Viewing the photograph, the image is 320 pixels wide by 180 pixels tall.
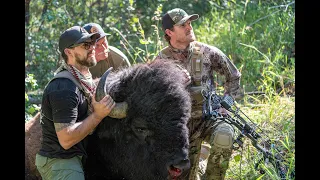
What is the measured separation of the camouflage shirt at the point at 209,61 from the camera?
322 inches

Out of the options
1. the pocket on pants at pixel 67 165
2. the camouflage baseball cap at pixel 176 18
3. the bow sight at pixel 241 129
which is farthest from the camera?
the camouflage baseball cap at pixel 176 18

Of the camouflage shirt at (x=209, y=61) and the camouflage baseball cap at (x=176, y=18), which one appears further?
the camouflage baseball cap at (x=176, y=18)

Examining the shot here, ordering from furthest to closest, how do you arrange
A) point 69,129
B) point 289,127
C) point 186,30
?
1. point 289,127
2. point 186,30
3. point 69,129

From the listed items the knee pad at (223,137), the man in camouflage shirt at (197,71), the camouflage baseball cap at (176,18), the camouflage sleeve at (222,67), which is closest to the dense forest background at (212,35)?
the camouflage sleeve at (222,67)

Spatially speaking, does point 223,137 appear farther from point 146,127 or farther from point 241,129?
point 146,127

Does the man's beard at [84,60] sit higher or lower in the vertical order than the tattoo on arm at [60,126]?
higher

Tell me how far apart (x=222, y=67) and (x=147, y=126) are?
2.18 meters

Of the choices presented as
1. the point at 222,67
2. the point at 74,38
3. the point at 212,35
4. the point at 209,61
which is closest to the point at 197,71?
the point at 209,61

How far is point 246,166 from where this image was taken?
8.48 m

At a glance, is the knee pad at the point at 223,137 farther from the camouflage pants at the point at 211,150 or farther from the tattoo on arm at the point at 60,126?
the tattoo on arm at the point at 60,126

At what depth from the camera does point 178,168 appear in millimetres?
6355
